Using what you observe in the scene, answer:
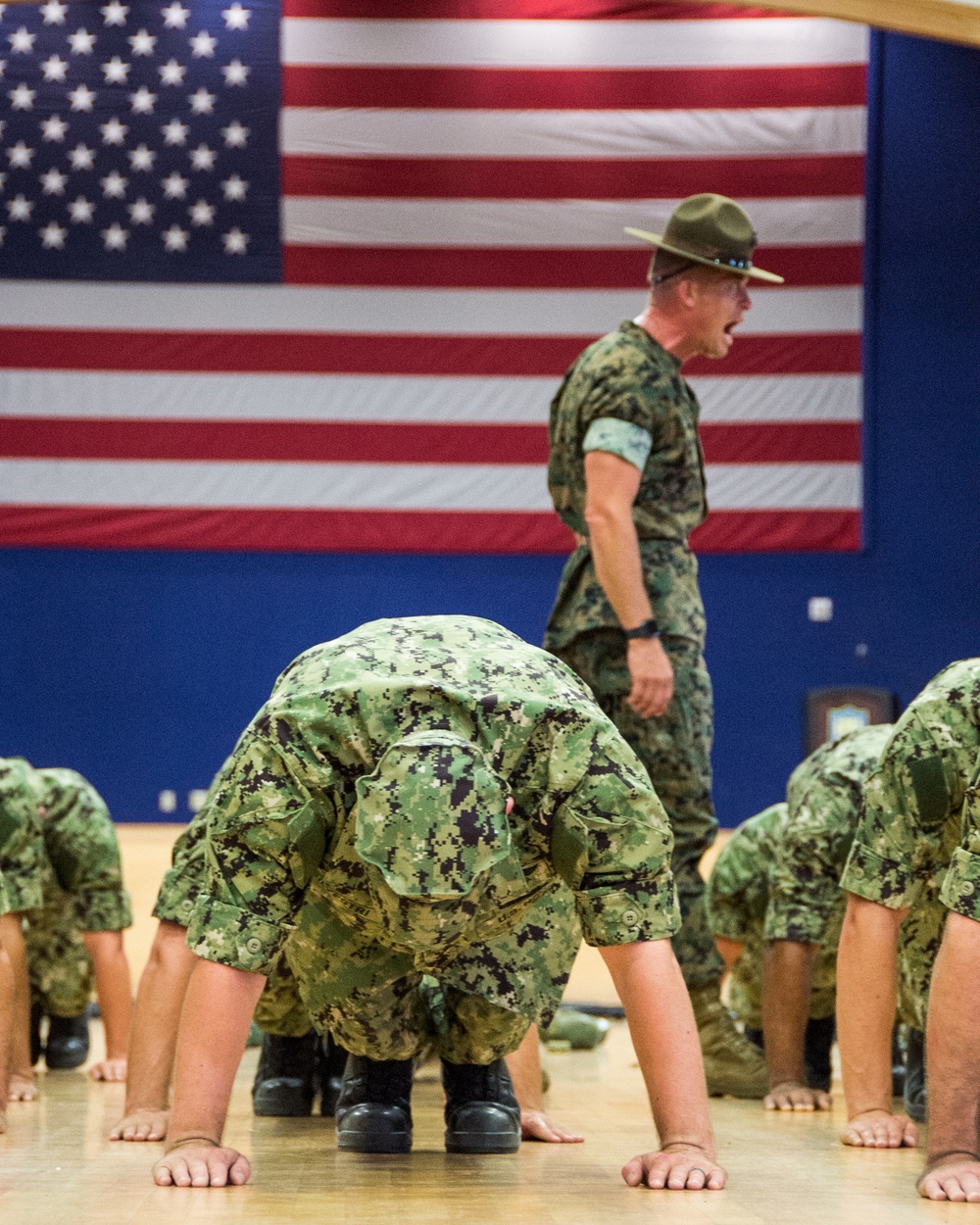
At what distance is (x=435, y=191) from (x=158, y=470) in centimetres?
168

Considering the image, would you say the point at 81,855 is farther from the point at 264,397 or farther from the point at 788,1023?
the point at 264,397

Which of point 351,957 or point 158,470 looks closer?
point 351,957

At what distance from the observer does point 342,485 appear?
7945 millimetres

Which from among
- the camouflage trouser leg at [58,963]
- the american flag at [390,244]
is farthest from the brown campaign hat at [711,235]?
the american flag at [390,244]

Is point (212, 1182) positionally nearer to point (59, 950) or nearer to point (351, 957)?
point (351, 957)

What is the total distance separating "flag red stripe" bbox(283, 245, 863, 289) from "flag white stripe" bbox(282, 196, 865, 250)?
33 millimetres

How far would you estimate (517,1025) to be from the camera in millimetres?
3016

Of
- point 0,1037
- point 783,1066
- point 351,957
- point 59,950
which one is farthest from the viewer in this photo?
point 59,950

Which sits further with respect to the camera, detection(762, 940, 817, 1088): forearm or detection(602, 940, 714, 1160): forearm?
detection(762, 940, 817, 1088): forearm

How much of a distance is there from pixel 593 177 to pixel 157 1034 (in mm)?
5366

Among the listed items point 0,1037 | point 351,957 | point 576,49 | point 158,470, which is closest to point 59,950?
point 0,1037

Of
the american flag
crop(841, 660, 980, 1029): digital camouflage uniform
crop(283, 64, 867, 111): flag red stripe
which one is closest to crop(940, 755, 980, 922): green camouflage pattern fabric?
crop(841, 660, 980, 1029): digital camouflage uniform

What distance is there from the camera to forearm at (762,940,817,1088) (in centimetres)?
379

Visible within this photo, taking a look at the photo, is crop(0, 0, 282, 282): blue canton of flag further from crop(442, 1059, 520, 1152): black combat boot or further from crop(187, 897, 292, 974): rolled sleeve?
crop(187, 897, 292, 974): rolled sleeve
